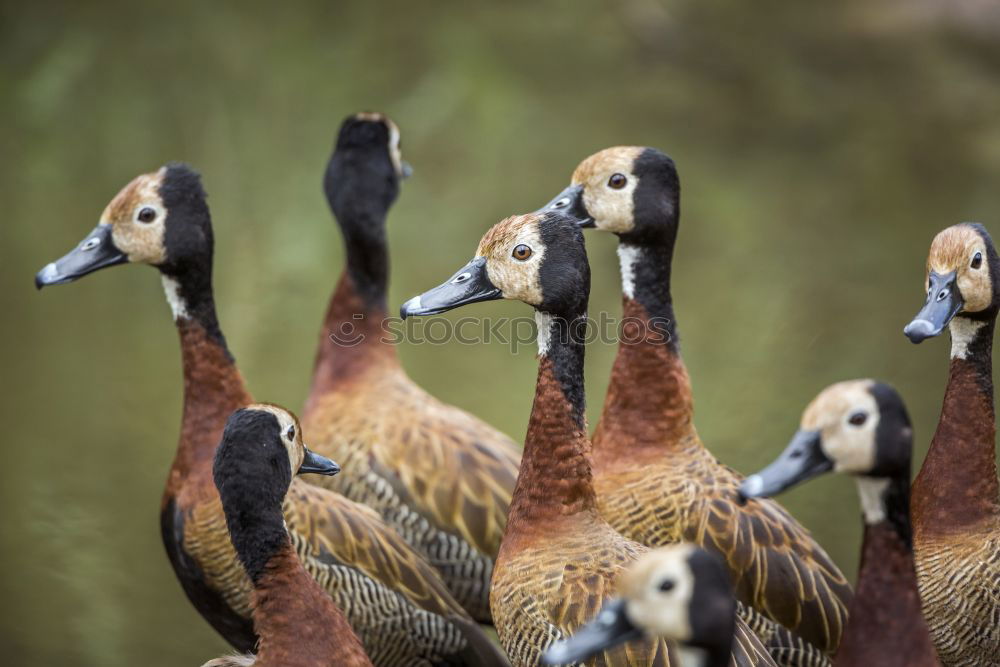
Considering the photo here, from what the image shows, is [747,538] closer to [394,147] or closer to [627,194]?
[627,194]

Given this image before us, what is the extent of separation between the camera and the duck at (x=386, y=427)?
418cm

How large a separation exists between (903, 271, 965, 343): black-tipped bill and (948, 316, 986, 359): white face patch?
0.45 feet

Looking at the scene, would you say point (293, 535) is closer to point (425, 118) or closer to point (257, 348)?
point (257, 348)

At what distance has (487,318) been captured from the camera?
23.5ft

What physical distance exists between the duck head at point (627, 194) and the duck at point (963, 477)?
821 mm

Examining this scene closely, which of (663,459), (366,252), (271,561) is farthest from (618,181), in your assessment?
(271,561)

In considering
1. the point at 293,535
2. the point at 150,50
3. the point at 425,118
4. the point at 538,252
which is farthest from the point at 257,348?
the point at 538,252

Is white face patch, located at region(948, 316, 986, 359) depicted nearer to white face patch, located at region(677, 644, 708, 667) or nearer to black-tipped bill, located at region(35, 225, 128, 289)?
white face patch, located at region(677, 644, 708, 667)


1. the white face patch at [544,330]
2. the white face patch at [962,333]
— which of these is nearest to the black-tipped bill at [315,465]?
the white face patch at [544,330]

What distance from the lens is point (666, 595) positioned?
7.98 feet

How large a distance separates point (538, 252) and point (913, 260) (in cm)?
424

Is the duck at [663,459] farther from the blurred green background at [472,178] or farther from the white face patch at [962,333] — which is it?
the blurred green background at [472,178]

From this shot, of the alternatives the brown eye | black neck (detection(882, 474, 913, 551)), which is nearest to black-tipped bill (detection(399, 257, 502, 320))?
the brown eye

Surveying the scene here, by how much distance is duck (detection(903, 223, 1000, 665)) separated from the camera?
3213 millimetres
